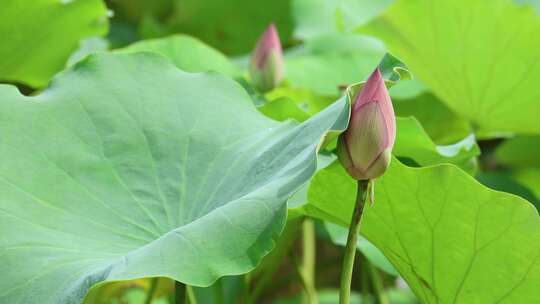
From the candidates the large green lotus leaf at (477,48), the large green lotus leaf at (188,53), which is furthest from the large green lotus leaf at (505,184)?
the large green lotus leaf at (188,53)

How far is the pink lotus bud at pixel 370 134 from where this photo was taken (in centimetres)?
87

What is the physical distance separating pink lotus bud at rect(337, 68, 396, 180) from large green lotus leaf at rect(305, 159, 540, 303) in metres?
0.07

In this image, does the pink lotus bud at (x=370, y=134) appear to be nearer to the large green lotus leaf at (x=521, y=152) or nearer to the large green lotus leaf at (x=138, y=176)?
the large green lotus leaf at (x=138, y=176)

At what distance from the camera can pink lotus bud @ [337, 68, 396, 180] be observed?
87cm

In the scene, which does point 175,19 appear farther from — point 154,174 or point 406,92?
point 154,174

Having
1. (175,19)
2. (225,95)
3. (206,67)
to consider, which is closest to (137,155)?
(225,95)

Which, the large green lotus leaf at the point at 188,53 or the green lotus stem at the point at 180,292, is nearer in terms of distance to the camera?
the green lotus stem at the point at 180,292

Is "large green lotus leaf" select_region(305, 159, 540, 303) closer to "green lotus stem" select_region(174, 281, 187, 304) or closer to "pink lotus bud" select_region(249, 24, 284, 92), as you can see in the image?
"green lotus stem" select_region(174, 281, 187, 304)

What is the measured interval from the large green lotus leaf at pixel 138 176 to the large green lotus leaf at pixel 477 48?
1.59 ft

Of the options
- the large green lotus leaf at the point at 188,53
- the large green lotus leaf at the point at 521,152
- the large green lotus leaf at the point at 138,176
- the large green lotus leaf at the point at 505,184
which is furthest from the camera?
the large green lotus leaf at the point at 521,152

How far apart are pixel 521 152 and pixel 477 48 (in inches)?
22.8

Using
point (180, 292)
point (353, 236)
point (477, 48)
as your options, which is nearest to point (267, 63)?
point (477, 48)

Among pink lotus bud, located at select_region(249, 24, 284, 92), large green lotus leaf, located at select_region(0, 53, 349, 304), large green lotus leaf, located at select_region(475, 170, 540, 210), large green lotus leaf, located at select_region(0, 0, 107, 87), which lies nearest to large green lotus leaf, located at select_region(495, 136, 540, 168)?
large green lotus leaf, located at select_region(475, 170, 540, 210)

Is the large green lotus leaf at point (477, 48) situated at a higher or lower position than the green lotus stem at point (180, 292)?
lower
